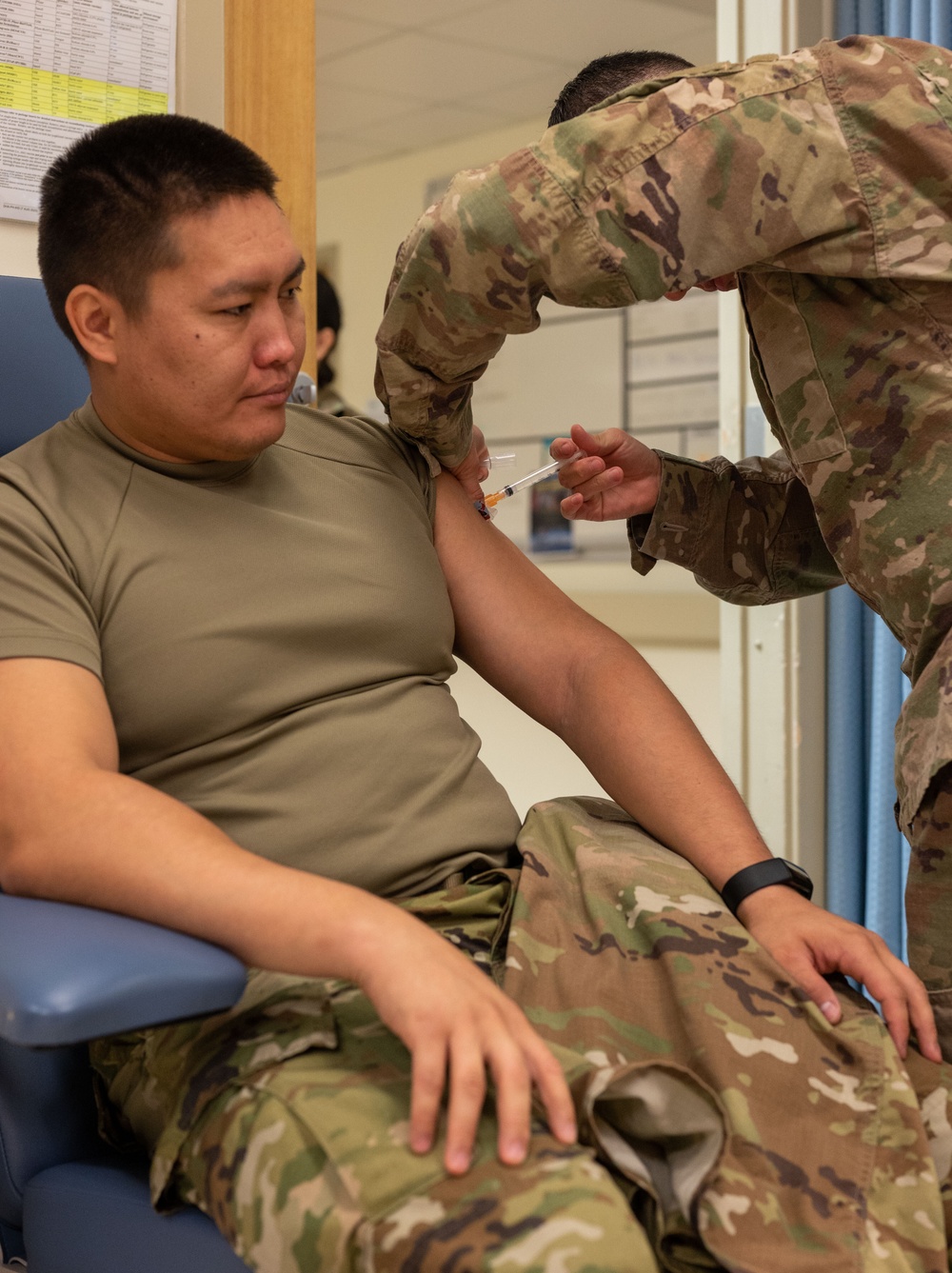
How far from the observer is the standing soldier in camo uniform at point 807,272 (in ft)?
3.81

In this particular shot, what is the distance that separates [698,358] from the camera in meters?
5.23

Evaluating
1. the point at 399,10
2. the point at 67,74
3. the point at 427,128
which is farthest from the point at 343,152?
the point at 67,74

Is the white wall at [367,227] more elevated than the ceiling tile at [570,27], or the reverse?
the ceiling tile at [570,27]

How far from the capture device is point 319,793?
1.24m

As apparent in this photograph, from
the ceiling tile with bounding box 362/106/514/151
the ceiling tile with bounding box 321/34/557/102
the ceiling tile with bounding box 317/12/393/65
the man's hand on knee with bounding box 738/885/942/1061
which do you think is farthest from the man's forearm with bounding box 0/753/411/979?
the ceiling tile with bounding box 362/106/514/151

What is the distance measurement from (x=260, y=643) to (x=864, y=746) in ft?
6.86

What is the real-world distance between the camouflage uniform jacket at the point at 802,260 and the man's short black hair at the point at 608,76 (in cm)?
35

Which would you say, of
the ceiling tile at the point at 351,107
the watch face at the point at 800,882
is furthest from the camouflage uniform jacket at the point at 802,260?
the ceiling tile at the point at 351,107

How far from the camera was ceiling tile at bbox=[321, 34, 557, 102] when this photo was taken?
205 inches

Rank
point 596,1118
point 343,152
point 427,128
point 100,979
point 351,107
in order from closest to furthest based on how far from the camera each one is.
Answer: point 100,979 → point 596,1118 → point 351,107 → point 427,128 → point 343,152

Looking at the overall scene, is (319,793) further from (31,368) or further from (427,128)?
(427,128)

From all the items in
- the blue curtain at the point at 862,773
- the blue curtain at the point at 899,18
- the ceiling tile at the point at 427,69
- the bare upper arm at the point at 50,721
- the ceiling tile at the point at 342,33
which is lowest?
the blue curtain at the point at 862,773

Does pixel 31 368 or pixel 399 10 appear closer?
pixel 31 368

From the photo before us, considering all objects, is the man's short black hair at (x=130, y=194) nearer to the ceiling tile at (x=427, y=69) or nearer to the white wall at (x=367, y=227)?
the ceiling tile at (x=427, y=69)
